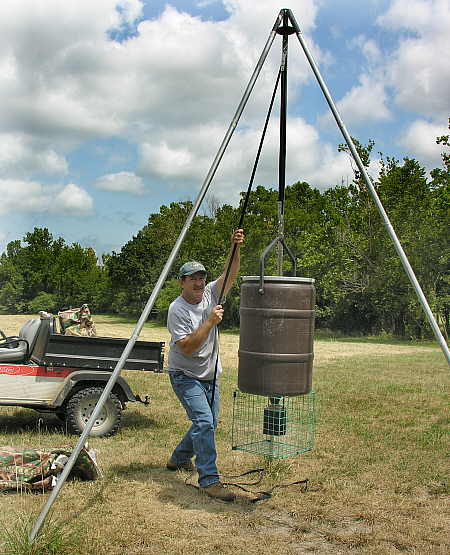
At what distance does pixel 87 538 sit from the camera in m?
4.05

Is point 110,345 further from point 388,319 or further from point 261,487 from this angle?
point 388,319

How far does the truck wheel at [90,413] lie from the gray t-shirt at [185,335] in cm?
181

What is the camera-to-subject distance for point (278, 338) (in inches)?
176

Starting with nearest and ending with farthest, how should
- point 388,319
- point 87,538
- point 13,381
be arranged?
point 87,538 → point 13,381 → point 388,319

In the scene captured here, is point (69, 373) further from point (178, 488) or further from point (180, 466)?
point (178, 488)

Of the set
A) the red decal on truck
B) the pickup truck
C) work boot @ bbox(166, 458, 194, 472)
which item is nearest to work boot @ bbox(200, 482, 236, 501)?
work boot @ bbox(166, 458, 194, 472)

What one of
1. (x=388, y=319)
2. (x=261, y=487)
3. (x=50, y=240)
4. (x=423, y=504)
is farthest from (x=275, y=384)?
(x=50, y=240)

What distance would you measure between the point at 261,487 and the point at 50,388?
2586 mm

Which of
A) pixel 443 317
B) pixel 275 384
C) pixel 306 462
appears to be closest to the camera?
pixel 275 384

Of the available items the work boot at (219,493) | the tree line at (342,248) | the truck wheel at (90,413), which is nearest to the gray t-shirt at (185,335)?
the work boot at (219,493)

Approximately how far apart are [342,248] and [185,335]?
24.7m

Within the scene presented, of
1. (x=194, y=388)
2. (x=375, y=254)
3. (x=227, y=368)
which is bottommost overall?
(x=227, y=368)

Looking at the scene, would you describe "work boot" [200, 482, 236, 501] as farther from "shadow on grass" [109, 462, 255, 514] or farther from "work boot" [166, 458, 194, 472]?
"work boot" [166, 458, 194, 472]

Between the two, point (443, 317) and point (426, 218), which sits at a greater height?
point (426, 218)
